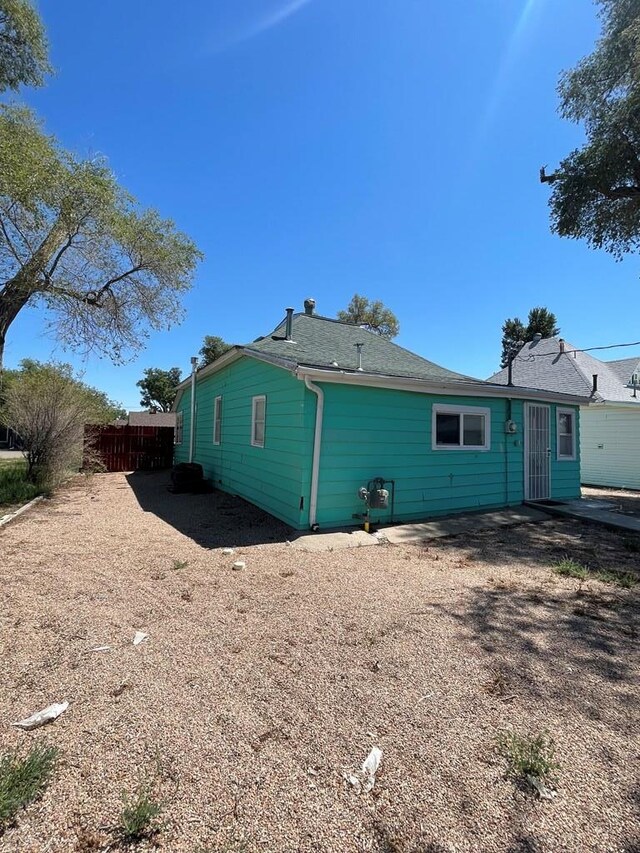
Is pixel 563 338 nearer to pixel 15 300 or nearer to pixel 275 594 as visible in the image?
pixel 275 594

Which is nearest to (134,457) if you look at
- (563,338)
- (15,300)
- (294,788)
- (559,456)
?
(15,300)

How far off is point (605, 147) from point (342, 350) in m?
8.22

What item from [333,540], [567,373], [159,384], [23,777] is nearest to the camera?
[23,777]

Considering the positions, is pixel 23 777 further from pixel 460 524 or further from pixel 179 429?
pixel 179 429

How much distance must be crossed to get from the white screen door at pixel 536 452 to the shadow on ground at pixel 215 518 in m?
5.76

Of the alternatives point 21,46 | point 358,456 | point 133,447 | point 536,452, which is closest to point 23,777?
point 358,456

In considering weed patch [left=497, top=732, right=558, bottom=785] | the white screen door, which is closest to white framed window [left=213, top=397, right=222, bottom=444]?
the white screen door

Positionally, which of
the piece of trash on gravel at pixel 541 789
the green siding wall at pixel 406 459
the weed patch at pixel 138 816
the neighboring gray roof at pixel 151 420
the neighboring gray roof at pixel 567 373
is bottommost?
the piece of trash on gravel at pixel 541 789

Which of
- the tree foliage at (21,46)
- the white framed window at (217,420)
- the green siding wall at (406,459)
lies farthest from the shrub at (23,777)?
the tree foliage at (21,46)

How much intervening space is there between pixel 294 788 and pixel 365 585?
2441 millimetres

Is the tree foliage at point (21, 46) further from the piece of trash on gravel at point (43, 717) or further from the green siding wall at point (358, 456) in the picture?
the piece of trash on gravel at point (43, 717)

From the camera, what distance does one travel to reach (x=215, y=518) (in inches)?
274

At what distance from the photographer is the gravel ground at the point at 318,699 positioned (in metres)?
1.51

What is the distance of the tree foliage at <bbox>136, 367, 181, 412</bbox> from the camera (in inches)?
1975
